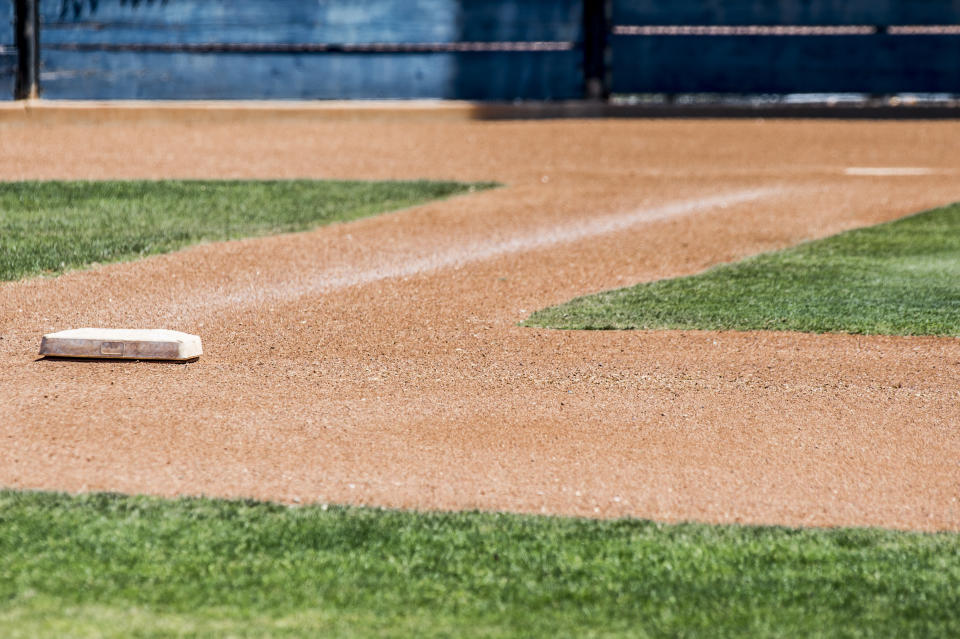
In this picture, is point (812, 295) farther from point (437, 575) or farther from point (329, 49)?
point (329, 49)

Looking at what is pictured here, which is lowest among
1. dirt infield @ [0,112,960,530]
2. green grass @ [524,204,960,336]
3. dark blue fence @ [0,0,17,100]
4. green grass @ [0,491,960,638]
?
green grass @ [0,491,960,638]

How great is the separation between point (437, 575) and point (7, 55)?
46.8ft

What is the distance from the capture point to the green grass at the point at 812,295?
7.15 meters

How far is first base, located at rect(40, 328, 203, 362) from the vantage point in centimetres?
611

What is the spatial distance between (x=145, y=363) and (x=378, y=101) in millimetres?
11133

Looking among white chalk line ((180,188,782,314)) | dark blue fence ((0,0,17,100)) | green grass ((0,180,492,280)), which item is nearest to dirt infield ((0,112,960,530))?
white chalk line ((180,188,782,314))

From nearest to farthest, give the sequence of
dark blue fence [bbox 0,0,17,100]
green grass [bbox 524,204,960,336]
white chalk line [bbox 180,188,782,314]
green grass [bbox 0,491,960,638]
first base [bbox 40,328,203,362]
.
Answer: green grass [bbox 0,491,960,638] → first base [bbox 40,328,203,362] → green grass [bbox 524,204,960,336] → white chalk line [bbox 180,188,782,314] → dark blue fence [bbox 0,0,17,100]

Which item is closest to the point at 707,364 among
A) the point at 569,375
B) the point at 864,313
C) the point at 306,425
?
the point at 569,375

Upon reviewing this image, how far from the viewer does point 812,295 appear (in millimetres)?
7945

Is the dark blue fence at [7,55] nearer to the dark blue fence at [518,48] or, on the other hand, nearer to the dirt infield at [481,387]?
the dark blue fence at [518,48]

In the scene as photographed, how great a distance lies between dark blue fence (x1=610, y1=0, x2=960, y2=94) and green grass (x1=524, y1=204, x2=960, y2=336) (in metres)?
7.12

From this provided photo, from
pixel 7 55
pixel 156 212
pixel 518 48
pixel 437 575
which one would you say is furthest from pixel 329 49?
pixel 437 575

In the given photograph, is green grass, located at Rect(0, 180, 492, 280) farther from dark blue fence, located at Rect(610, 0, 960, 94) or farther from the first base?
dark blue fence, located at Rect(610, 0, 960, 94)

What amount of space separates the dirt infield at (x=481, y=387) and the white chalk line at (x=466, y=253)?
33 mm
